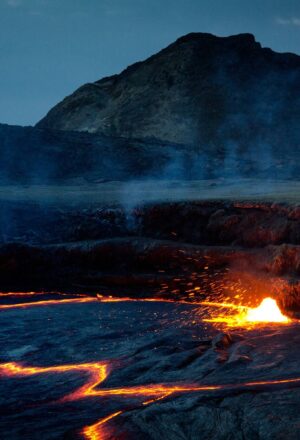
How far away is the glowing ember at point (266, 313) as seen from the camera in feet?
23.4

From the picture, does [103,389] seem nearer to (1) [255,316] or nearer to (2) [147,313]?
(1) [255,316]

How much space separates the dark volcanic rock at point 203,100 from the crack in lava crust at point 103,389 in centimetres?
3135

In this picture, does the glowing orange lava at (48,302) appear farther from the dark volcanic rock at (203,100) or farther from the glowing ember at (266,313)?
the dark volcanic rock at (203,100)

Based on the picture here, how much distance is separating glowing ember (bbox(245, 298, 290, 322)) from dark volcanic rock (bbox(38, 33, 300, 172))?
28756 millimetres

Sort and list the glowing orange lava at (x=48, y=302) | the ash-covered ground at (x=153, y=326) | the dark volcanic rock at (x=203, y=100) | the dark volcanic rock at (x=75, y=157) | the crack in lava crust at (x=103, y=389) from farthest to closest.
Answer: the dark volcanic rock at (x=203, y=100)
the dark volcanic rock at (x=75, y=157)
the glowing orange lava at (x=48, y=302)
the crack in lava crust at (x=103, y=389)
the ash-covered ground at (x=153, y=326)

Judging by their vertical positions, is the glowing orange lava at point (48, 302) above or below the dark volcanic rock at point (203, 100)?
below

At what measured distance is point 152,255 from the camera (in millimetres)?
9555

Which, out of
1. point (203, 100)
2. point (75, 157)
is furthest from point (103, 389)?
point (203, 100)

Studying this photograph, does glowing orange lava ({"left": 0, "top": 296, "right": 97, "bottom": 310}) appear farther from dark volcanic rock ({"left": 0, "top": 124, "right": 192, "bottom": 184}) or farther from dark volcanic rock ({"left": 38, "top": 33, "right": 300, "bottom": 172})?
dark volcanic rock ({"left": 38, "top": 33, "right": 300, "bottom": 172})

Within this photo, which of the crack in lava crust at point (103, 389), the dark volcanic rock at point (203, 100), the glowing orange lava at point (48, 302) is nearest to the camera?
the crack in lava crust at point (103, 389)

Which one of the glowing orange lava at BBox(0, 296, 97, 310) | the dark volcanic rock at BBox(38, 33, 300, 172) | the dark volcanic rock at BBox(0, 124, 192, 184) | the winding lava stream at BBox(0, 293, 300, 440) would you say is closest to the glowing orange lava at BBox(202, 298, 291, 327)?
the winding lava stream at BBox(0, 293, 300, 440)

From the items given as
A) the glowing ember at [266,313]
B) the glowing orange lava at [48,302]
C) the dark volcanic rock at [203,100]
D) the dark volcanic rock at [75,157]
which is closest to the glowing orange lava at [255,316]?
the glowing ember at [266,313]

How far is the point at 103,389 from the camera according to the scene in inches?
192

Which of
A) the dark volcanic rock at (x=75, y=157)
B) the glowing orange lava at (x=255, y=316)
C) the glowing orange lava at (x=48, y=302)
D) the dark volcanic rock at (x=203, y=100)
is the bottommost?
the glowing orange lava at (x=48, y=302)
